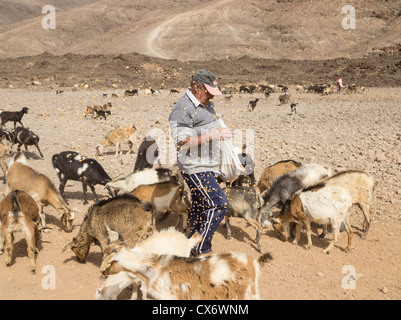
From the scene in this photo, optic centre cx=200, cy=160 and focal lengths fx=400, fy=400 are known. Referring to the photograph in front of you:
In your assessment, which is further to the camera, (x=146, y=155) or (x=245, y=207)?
(x=146, y=155)

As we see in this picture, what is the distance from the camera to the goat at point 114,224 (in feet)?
19.2

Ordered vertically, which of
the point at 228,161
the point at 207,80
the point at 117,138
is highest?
the point at 207,80

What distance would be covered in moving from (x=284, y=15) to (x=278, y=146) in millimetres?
83649

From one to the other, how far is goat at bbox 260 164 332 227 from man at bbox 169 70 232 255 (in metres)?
2.32

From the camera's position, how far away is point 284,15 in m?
88.2

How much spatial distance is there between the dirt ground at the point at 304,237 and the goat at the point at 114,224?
374mm

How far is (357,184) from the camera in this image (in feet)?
23.7

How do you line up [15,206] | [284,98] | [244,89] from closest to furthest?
[15,206], [284,98], [244,89]

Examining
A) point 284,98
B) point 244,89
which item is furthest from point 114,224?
point 244,89

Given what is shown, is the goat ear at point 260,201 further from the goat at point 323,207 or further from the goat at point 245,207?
the goat at point 323,207

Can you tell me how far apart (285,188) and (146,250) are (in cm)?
353

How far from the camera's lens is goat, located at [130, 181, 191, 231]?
7.25m

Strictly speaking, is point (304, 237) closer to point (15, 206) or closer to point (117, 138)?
point (15, 206)

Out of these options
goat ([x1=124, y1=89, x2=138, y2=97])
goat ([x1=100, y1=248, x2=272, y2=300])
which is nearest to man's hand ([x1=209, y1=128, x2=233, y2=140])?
goat ([x1=100, y1=248, x2=272, y2=300])
